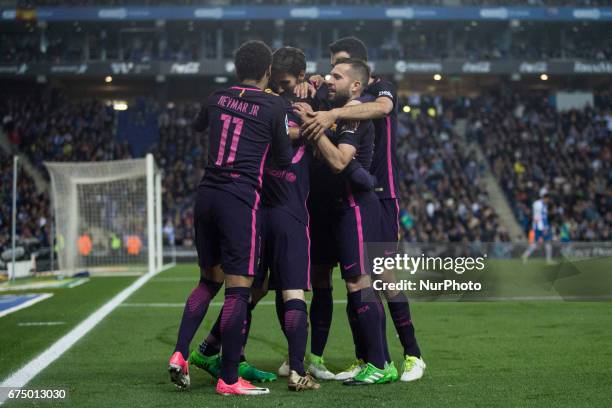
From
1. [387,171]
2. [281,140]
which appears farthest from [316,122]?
[387,171]

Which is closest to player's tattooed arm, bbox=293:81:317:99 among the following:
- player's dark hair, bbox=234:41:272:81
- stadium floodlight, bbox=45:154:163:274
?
player's dark hair, bbox=234:41:272:81

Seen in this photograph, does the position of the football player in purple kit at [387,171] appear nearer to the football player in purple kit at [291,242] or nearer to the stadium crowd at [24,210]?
the football player in purple kit at [291,242]

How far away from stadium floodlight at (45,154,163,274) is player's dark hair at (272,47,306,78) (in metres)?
15.3

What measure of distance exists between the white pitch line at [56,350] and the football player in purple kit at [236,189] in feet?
3.91

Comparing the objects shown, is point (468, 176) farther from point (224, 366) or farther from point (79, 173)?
point (224, 366)

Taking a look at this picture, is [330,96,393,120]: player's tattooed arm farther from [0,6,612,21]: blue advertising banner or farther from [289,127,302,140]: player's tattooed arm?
[0,6,612,21]: blue advertising banner

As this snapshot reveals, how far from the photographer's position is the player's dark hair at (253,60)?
229 inches

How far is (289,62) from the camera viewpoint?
247 inches

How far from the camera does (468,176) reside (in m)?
34.0

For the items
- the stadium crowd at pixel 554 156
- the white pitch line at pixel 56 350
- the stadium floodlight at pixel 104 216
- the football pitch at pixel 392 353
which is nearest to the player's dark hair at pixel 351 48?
the football pitch at pixel 392 353

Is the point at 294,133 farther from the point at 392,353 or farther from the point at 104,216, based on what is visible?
the point at 104,216

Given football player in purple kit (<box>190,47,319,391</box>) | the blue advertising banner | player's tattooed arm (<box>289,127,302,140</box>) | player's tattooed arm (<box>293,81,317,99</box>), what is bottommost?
football player in purple kit (<box>190,47,319,391</box>)

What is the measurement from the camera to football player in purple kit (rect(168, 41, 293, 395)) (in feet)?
18.6

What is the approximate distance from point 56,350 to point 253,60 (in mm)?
3393
